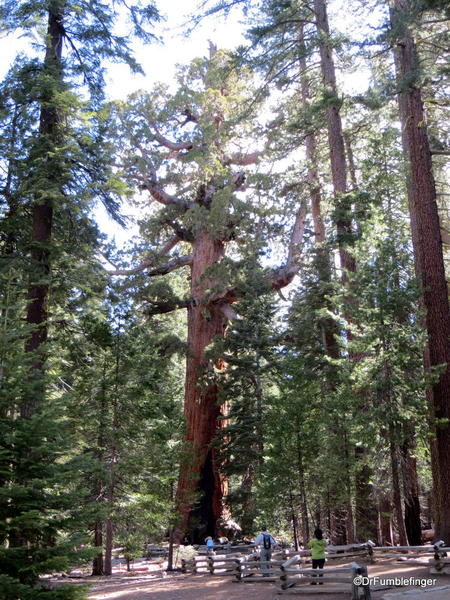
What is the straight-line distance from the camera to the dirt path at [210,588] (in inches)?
431

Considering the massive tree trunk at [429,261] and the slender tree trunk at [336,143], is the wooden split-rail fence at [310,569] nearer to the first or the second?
the massive tree trunk at [429,261]

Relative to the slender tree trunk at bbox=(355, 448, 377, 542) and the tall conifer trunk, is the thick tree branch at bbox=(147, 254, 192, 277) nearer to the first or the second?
the tall conifer trunk

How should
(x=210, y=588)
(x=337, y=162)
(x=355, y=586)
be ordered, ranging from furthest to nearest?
(x=337, y=162)
(x=210, y=588)
(x=355, y=586)

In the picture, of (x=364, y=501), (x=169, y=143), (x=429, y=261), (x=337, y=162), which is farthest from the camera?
Result: (x=169, y=143)

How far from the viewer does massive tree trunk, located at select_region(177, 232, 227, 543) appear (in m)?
22.7

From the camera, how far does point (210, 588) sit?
1348cm

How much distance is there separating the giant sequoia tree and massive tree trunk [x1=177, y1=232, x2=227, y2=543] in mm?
41

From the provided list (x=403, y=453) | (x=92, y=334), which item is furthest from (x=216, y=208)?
(x=403, y=453)

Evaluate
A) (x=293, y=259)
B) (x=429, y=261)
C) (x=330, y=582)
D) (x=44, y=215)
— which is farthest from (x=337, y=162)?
(x=330, y=582)

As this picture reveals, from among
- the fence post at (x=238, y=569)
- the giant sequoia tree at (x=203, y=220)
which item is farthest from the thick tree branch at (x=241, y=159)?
the fence post at (x=238, y=569)

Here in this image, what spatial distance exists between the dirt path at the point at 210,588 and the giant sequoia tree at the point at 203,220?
221 inches

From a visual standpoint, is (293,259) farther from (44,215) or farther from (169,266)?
(44,215)

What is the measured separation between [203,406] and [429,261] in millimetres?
12334

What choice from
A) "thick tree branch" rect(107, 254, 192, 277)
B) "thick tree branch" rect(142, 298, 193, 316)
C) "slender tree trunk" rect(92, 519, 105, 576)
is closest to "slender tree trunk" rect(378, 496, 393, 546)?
"slender tree trunk" rect(92, 519, 105, 576)
